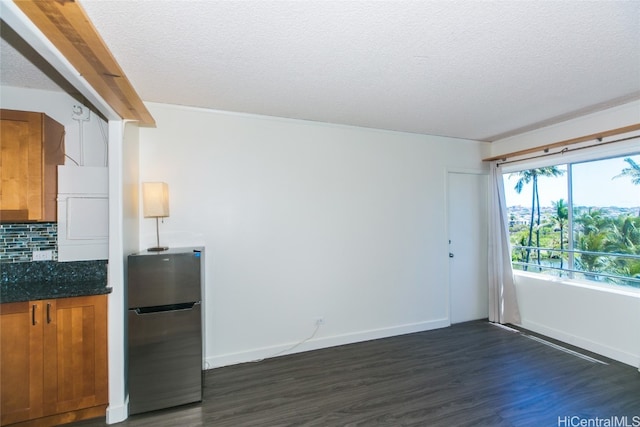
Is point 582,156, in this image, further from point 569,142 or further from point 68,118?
point 68,118

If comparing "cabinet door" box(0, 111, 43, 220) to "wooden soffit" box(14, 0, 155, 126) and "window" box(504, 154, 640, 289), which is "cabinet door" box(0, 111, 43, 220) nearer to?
"wooden soffit" box(14, 0, 155, 126)

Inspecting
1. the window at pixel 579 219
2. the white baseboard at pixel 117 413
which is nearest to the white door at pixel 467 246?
the window at pixel 579 219

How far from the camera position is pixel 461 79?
7.90 feet

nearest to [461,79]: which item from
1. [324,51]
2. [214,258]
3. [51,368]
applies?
[324,51]

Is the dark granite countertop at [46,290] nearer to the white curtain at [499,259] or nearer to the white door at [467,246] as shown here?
the white door at [467,246]

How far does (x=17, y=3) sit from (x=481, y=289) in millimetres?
5283

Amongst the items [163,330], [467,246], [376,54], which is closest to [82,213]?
[163,330]

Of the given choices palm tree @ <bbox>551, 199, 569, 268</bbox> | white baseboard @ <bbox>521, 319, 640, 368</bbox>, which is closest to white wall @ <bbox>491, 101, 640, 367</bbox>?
white baseboard @ <bbox>521, 319, 640, 368</bbox>

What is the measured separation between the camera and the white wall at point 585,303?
3.00m

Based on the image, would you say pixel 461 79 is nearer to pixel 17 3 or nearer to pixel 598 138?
pixel 598 138

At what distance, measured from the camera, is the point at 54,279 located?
251 centimetres

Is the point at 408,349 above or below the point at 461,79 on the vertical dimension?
below

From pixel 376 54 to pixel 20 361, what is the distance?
10.8 ft

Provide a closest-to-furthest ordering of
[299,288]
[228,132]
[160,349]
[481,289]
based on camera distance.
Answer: [160,349]
[228,132]
[299,288]
[481,289]
